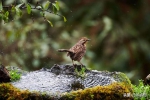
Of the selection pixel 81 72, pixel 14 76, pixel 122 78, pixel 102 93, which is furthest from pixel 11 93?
pixel 122 78

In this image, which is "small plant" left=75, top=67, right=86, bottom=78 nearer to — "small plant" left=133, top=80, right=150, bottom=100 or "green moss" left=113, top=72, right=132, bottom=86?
"green moss" left=113, top=72, right=132, bottom=86

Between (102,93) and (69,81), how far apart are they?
69 centimetres

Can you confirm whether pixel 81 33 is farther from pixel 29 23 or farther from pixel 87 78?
pixel 87 78

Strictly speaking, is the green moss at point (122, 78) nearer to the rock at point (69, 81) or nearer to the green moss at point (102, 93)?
the rock at point (69, 81)

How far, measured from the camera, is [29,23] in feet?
31.2

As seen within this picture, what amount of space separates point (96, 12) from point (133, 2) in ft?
2.48

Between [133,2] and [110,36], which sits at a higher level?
[133,2]

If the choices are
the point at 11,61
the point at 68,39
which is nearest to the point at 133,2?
the point at 68,39

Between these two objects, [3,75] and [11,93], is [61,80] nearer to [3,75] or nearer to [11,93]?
[3,75]

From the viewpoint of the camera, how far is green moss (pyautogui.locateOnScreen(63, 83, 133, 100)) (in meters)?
5.19

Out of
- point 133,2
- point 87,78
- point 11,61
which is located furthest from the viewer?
point 133,2

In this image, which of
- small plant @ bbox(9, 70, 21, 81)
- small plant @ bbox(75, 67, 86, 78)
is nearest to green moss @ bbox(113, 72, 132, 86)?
small plant @ bbox(75, 67, 86, 78)

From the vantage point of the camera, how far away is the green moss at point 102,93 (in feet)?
17.0

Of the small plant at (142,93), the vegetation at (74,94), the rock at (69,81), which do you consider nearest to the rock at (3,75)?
the rock at (69,81)
